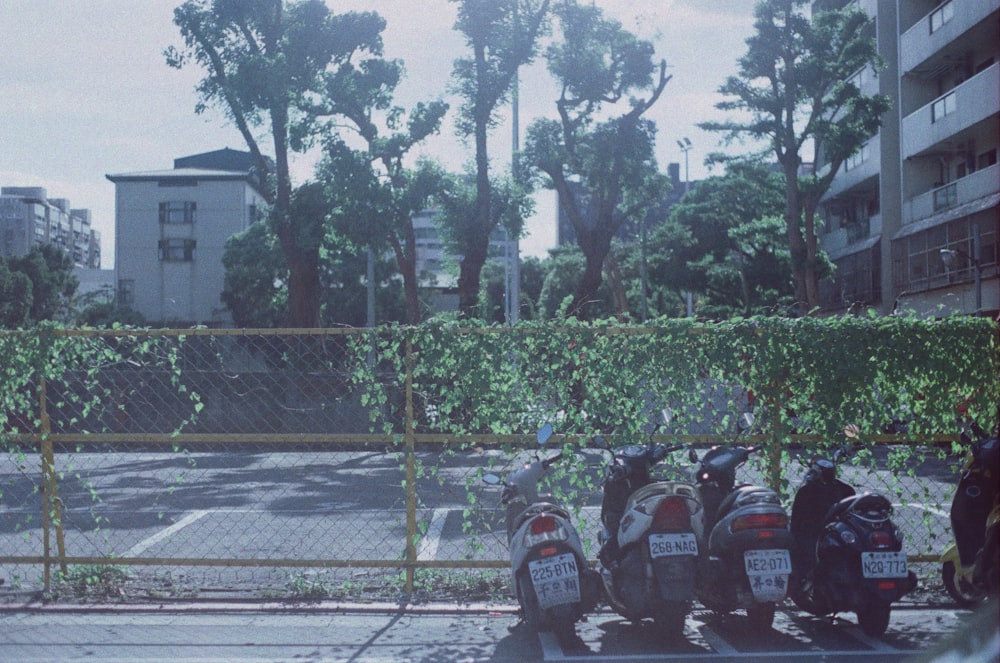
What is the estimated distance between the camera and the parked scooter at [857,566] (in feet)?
18.2

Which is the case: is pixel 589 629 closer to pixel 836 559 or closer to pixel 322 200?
pixel 836 559

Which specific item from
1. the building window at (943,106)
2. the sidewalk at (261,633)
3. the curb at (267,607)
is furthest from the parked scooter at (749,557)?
the building window at (943,106)

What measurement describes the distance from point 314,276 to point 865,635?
20749 mm

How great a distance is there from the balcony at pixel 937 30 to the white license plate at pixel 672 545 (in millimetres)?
26530

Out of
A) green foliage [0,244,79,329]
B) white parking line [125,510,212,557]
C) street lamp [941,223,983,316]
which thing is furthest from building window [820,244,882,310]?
green foliage [0,244,79,329]

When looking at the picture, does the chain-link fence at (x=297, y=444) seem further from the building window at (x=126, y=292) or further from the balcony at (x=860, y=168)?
the building window at (x=126, y=292)

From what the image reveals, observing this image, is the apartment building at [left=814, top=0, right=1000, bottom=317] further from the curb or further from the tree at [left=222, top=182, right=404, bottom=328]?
the curb

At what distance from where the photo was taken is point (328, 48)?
898 inches

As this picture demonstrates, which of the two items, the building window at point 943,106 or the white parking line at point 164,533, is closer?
the white parking line at point 164,533

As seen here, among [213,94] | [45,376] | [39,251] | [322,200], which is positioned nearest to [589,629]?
Result: [45,376]

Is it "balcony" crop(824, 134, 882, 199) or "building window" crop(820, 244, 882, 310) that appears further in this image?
"building window" crop(820, 244, 882, 310)

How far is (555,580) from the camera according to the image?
17.8 ft

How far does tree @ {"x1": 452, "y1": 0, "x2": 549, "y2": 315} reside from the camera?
74.9 feet

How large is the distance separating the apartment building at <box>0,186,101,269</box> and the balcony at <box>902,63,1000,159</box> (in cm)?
5756
